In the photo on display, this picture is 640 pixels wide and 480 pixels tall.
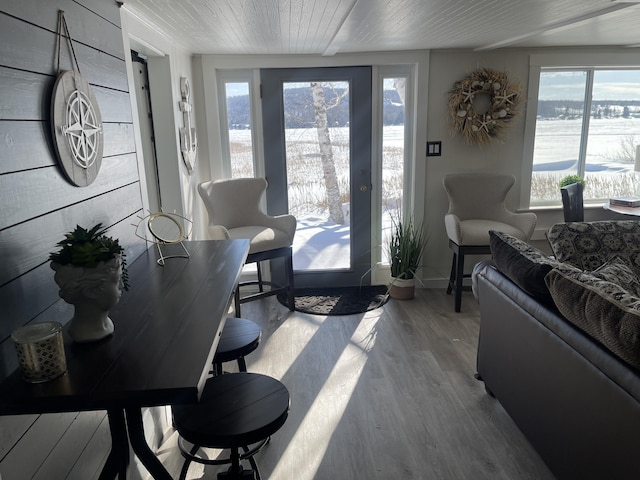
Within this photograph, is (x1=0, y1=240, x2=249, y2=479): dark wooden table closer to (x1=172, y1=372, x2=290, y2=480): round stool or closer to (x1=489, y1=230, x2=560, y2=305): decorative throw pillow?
(x1=172, y1=372, x2=290, y2=480): round stool

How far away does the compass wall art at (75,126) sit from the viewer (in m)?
1.45

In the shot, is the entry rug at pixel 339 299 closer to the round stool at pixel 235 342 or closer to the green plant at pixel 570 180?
the round stool at pixel 235 342

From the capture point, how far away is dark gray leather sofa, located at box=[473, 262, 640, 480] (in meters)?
1.48

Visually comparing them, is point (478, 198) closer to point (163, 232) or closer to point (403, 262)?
point (403, 262)

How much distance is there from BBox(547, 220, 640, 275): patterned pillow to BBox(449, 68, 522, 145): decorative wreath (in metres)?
1.52

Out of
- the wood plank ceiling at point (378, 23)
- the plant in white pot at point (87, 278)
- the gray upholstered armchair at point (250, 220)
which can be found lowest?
the gray upholstered armchair at point (250, 220)

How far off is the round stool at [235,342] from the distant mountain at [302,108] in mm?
2337

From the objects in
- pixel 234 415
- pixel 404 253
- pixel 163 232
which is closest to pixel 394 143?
pixel 404 253

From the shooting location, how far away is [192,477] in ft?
6.88

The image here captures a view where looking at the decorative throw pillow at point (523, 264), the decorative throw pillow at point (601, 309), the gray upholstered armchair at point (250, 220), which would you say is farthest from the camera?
the gray upholstered armchair at point (250, 220)

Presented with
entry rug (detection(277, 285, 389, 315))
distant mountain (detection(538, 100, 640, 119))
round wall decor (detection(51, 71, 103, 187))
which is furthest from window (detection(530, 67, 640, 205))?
round wall decor (detection(51, 71, 103, 187))

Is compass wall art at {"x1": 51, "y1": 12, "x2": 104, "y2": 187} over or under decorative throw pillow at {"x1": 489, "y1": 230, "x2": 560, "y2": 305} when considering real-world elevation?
over

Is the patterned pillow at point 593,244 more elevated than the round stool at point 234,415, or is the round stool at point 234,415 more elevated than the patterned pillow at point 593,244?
the patterned pillow at point 593,244

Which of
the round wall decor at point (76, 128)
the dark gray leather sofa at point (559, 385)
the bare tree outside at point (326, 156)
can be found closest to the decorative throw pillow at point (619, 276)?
the dark gray leather sofa at point (559, 385)
